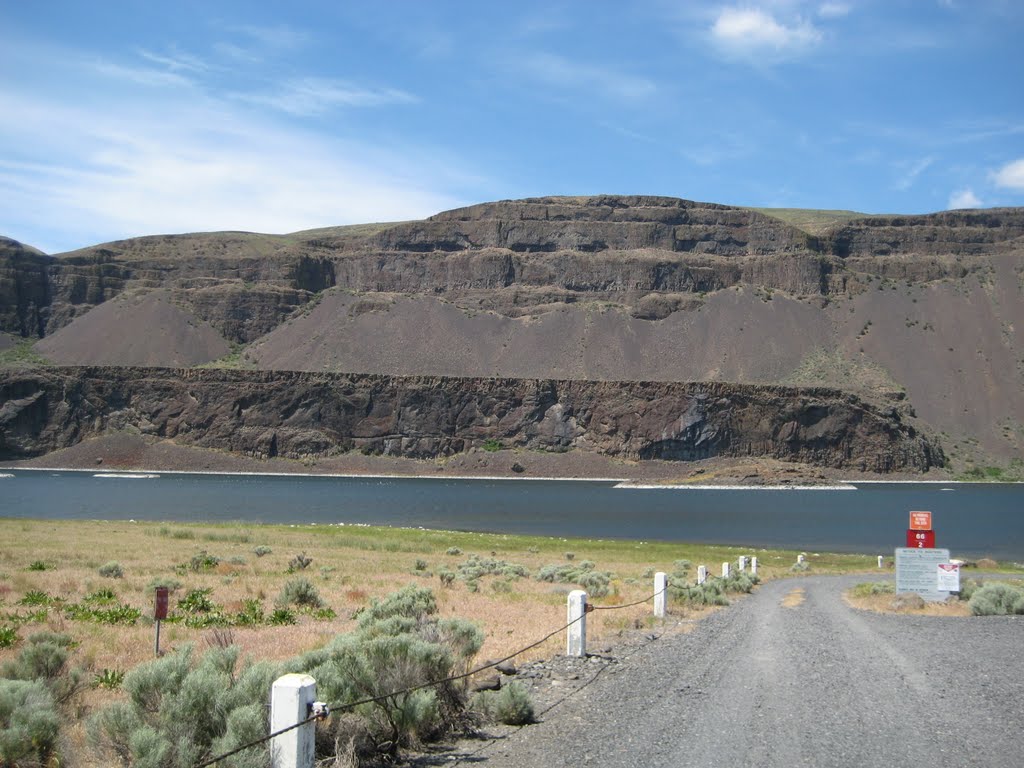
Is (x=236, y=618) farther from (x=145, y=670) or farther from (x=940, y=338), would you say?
(x=940, y=338)

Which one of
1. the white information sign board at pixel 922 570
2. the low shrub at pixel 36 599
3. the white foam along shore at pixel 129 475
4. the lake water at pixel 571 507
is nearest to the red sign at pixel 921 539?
the white information sign board at pixel 922 570

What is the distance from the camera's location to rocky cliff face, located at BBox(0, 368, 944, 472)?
456 feet

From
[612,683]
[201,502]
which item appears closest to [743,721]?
[612,683]

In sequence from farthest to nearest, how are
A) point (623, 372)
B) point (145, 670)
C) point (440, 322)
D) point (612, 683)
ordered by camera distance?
1. point (440, 322)
2. point (623, 372)
3. point (612, 683)
4. point (145, 670)

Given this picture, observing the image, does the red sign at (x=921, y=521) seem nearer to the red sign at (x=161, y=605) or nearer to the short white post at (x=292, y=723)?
the red sign at (x=161, y=605)

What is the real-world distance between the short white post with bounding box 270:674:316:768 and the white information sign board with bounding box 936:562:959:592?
1847cm

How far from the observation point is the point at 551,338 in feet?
538

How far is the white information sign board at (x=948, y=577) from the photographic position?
2142 cm

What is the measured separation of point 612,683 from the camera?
37.6 ft

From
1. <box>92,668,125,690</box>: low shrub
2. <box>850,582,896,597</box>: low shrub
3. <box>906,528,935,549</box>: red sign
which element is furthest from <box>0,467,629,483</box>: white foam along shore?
<box>92,668,125,690</box>: low shrub

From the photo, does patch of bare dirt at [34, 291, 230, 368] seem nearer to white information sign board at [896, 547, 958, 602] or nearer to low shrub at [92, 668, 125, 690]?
white information sign board at [896, 547, 958, 602]

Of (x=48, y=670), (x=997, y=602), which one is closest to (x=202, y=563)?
(x=48, y=670)

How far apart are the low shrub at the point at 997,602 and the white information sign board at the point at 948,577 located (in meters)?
1.55

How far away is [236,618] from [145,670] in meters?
8.63
